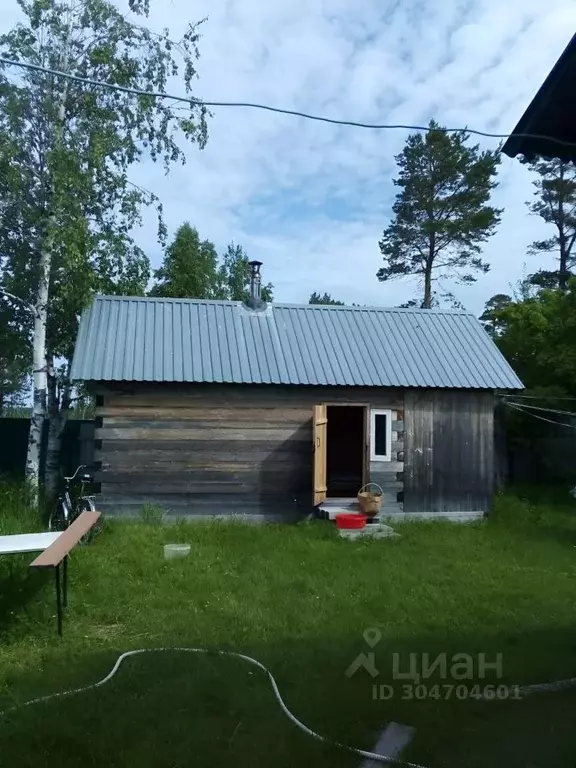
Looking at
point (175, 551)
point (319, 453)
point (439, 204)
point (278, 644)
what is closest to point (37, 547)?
point (278, 644)

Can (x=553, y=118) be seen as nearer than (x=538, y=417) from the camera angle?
Yes

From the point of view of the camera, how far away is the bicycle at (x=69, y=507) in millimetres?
10672

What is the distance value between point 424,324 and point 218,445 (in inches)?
203

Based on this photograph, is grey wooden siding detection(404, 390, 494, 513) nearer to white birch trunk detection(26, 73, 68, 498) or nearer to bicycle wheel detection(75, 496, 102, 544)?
bicycle wheel detection(75, 496, 102, 544)

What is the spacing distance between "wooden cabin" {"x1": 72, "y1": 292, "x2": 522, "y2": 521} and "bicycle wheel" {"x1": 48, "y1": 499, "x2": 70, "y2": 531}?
26.0 inches

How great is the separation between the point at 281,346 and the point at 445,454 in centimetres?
353

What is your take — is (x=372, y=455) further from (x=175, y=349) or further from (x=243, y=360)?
(x=175, y=349)

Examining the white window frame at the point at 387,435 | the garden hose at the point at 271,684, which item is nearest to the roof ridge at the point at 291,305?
the white window frame at the point at 387,435

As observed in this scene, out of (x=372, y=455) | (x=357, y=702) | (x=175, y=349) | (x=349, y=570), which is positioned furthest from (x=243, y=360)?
(x=357, y=702)

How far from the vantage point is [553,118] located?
4598 mm

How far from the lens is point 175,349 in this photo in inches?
478

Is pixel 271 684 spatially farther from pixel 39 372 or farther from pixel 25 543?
pixel 39 372

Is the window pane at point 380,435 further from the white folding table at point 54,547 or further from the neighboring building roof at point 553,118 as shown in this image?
the neighboring building roof at point 553,118

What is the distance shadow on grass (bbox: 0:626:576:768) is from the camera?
150 inches
